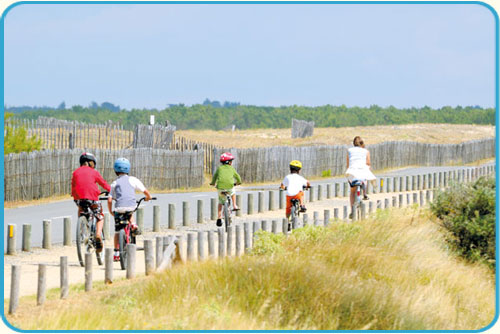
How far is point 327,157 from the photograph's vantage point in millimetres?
47344

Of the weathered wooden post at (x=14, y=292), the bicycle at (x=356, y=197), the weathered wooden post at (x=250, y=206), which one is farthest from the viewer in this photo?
the weathered wooden post at (x=250, y=206)

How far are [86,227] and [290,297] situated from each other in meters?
4.64

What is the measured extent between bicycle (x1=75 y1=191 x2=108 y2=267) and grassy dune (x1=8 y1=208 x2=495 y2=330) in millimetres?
2530

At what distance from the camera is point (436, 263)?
15844mm

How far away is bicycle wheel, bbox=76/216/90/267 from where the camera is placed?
14.1 m

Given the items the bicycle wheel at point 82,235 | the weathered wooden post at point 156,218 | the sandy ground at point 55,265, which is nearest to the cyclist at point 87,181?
the bicycle wheel at point 82,235

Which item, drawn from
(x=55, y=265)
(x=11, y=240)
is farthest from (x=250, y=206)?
(x=55, y=265)

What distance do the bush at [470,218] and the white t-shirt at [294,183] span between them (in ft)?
13.1

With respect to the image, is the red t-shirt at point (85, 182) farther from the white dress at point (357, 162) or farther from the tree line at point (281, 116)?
the tree line at point (281, 116)

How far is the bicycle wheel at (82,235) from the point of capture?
14.1 metres

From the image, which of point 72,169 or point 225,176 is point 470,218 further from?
point 72,169

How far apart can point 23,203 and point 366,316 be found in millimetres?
19325

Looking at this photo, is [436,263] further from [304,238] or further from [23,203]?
[23,203]

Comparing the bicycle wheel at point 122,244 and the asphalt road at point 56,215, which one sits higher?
the bicycle wheel at point 122,244
